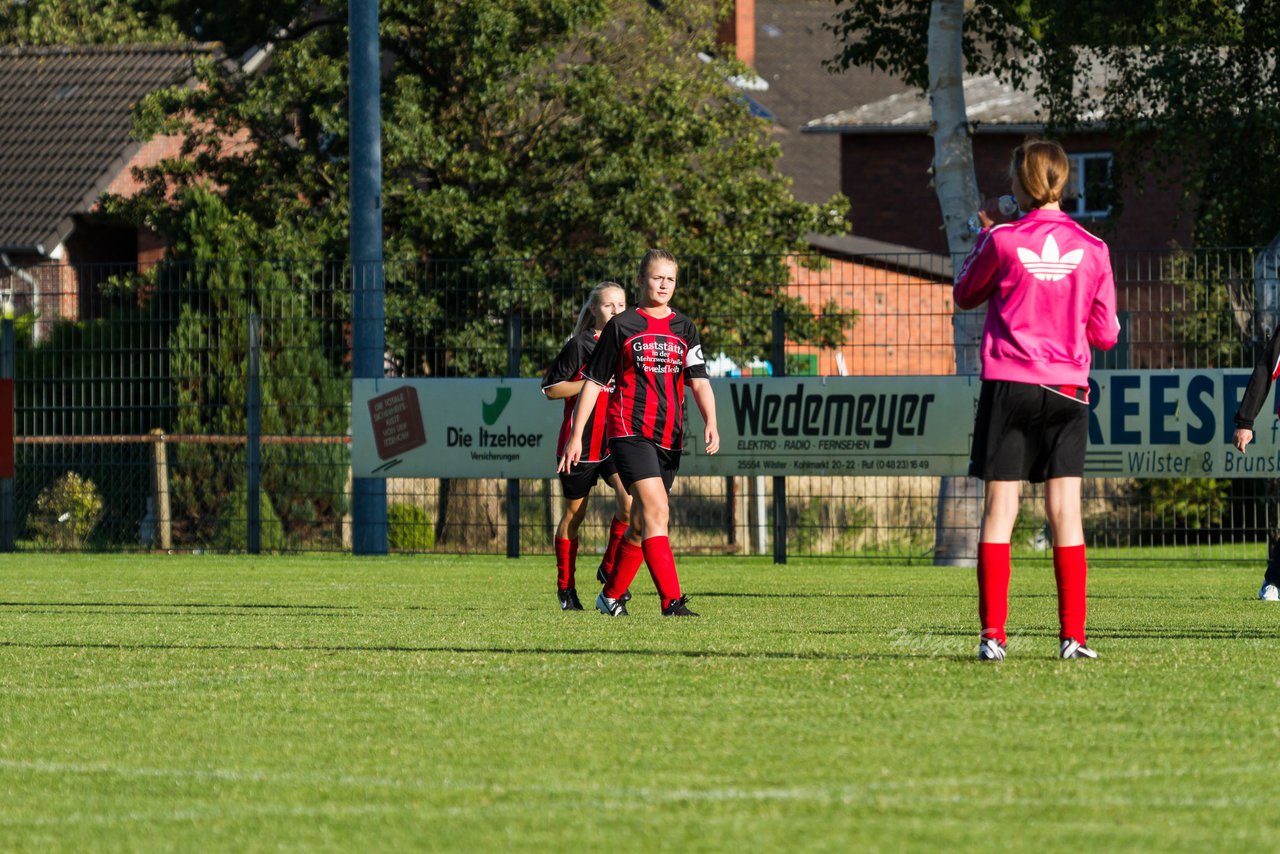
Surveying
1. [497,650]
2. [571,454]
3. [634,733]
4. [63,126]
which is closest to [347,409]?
[571,454]

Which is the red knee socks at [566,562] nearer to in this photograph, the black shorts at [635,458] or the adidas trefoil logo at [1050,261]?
the black shorts at [635,458]

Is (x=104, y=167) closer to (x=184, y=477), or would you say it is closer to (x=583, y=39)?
(x=583, y=39)

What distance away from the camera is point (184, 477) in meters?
19.2

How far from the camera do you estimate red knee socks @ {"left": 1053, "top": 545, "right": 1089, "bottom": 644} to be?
755cm

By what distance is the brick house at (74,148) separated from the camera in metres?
36.3

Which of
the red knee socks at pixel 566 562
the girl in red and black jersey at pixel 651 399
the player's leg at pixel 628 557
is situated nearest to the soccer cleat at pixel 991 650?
the girl in red and black jersey at pixel 651 399

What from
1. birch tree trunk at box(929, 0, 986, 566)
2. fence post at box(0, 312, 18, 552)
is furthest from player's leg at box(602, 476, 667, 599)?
fence post at box(0, 312, 18, 552)

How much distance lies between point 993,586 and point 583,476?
158 inches

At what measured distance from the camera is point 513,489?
1817 cm

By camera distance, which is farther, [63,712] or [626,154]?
[626,154]

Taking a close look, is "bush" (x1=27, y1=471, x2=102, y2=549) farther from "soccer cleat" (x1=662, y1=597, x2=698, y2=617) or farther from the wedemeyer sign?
"soccer cleat" (x1=662, y1=597, x2=698, y2=617)

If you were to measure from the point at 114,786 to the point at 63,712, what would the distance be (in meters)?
1.57

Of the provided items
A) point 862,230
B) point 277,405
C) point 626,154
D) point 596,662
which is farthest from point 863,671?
point 862,230

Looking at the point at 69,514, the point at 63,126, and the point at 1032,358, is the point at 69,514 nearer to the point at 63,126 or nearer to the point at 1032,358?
the point at 1032,358
